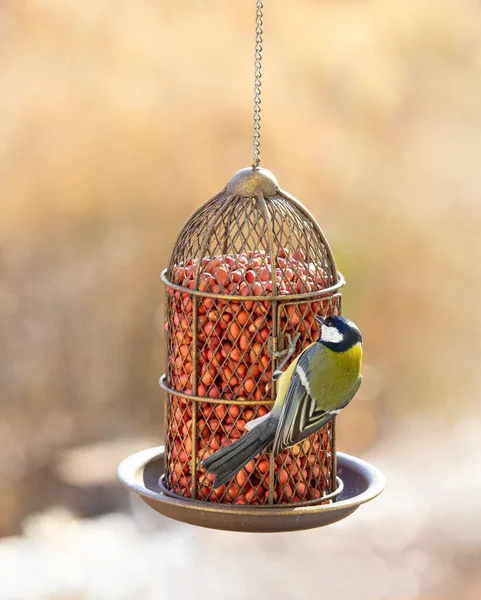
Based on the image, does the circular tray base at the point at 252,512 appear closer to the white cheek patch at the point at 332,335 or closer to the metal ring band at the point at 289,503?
the metal ring band at the point at 289,503

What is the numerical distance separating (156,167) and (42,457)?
7.60 feet

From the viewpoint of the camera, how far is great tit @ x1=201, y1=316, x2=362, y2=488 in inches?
136

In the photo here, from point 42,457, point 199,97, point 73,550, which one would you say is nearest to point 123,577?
point 73,550

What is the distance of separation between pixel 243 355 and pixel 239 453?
1.12ft

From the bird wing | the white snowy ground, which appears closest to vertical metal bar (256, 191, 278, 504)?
the bird wing

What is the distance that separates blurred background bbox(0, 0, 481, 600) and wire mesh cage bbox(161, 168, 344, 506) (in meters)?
4.29

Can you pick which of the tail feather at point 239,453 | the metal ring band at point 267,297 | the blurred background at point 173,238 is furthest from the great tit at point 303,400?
the blurred background at point 173,238

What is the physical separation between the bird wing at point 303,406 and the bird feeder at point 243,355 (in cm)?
12

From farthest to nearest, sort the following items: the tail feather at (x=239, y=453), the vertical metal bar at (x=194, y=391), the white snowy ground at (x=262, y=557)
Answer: the white snowy ground at (x=262, y=557)
the vertical metal bar at (x=194, y=391)
the tail feather at (x=239, y=453)

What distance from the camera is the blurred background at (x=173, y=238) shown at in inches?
324

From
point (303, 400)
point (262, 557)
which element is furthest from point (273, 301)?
point (262, 557)

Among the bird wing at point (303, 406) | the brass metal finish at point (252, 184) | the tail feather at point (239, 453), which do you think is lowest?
the tail feather at point (239, 453)

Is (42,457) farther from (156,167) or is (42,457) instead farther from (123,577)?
(156,167)

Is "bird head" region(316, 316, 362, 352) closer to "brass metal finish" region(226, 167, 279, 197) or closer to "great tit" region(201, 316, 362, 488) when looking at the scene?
"great tit" region(201, 316, 362, 488)
